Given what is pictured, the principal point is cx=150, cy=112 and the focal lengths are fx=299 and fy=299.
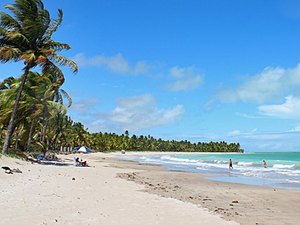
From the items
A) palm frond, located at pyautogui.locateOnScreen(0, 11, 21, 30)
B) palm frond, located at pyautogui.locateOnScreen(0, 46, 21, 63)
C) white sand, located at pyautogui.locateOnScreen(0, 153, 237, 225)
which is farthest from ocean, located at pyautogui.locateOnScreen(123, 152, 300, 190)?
palm frond, located at pyautogui.locateOnScreen(0, 11, 21, 30)

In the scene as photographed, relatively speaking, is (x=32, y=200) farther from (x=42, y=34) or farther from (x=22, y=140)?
(x=22, y=140)

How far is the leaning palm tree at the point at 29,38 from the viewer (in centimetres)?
2047

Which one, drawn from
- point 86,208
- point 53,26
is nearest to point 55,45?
point 53,26

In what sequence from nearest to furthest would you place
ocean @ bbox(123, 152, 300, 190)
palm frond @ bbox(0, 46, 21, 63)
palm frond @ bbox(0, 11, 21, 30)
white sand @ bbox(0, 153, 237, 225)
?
white sand @ bbox(0, 153, 237, 225), palm frond @ bbox(0, 46, 21, 63), palm frond @ bbox(0, 11, 21, 30), ocean @ bbox(123, 152, 300, 190)

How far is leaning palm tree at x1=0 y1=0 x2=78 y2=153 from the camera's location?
67.2 ft

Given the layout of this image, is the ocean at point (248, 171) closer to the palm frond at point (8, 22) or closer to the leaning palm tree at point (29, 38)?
the leaning palm tree at point (29, 38)

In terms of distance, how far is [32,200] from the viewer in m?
8.53

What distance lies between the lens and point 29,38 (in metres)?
21.8

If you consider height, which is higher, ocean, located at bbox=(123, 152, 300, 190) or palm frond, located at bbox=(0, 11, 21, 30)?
palm frond, located at bbox=(0, 11, 21, 30)

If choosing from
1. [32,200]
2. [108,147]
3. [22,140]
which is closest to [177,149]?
[108,147]

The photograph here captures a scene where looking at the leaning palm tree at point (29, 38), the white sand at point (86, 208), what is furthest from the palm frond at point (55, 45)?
the white sand at point (86, 208)

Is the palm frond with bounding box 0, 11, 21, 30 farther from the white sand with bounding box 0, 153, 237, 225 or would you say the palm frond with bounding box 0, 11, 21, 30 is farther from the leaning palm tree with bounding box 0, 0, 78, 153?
the white sand with bounding box 0, 153, 237, 225

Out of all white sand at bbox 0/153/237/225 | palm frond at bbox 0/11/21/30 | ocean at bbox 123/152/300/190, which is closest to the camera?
white sand at bbox 0/153/237/225

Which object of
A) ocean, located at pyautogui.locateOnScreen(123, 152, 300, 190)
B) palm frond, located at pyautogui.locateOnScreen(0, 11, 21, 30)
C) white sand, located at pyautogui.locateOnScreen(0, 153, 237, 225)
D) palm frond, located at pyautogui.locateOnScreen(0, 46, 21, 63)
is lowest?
white sand, located at pyautogui.locateOnScreen(0, 153, 237, 225)
